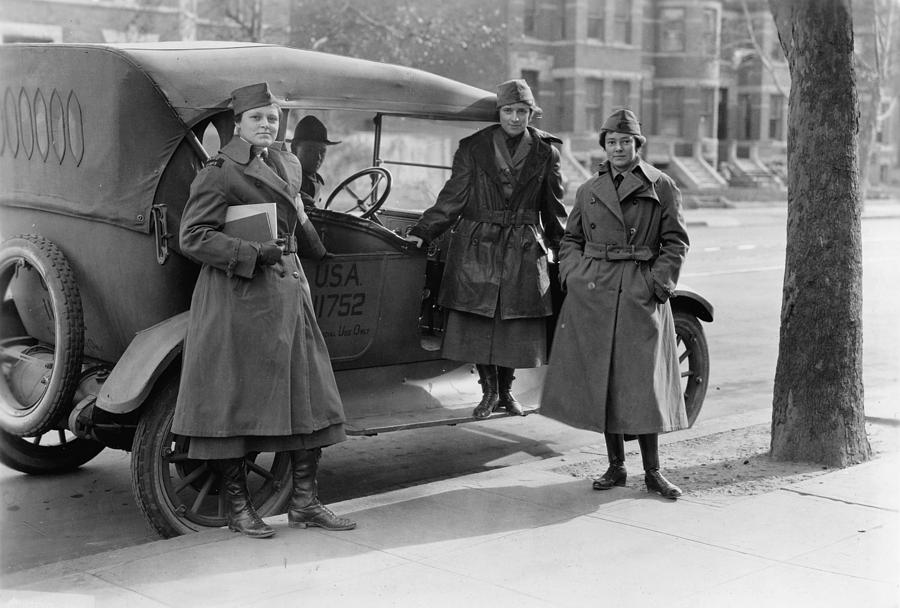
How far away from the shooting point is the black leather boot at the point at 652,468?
18.1ft

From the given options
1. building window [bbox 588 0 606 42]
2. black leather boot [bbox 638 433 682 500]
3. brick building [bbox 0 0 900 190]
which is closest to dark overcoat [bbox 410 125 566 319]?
black leather boot [bbox 638 433 682 500]

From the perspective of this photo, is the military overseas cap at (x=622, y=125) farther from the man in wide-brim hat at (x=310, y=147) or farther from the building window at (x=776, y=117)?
the building window at (x=776, y=117)

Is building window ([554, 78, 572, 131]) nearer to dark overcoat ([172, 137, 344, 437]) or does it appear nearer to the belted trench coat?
the belted trench coat

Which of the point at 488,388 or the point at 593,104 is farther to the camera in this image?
the point at 593,104

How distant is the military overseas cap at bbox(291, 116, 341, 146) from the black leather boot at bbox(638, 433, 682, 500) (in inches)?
105

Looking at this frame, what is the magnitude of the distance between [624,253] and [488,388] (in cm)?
126

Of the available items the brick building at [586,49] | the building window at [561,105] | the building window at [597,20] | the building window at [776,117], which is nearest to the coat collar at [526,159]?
the brick building at [586,49]

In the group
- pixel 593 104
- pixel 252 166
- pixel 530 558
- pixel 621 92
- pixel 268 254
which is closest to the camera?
pixel 530 558

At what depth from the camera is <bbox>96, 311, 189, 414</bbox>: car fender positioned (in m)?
4.82

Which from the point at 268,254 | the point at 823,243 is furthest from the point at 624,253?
the point at 268,254

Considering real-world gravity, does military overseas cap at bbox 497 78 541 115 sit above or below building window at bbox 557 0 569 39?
below

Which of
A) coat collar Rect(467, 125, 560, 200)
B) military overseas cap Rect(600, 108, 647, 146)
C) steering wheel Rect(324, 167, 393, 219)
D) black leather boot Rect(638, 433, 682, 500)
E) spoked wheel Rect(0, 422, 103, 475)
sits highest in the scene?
military overseas cap Rect(600, 108, 647, 146)

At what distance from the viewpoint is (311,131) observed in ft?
22.3

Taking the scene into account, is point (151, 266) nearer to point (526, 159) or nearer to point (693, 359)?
point (526, 159)
